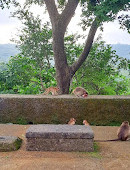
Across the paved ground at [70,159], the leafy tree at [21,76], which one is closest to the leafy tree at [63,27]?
the leafy tree at [21,76]

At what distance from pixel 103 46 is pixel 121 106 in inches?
262

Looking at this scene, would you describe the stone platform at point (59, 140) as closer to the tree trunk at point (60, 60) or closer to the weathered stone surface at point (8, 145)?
the weathered stone surface at point (8, 145)

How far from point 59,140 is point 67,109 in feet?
9.90

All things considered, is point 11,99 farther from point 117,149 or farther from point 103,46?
point 103,46

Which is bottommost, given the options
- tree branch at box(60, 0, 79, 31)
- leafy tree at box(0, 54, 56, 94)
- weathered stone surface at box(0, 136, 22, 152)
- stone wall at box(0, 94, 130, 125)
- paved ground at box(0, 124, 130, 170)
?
paved ground at box(0, 124, 130, 170)

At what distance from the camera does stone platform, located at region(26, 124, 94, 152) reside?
5.30 metres

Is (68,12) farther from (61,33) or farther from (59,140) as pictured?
(59,140)

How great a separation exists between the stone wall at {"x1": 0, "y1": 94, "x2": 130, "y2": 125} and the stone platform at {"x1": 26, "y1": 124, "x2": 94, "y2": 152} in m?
2.93

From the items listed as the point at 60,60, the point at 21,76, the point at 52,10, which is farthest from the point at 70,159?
the point at 21,76

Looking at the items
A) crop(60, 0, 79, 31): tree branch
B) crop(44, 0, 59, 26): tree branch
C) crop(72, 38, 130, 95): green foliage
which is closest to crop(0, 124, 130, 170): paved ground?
crop(60, 0, 79, 31): tree branch

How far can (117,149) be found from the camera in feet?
17.9

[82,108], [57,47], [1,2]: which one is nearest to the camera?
[82,108]

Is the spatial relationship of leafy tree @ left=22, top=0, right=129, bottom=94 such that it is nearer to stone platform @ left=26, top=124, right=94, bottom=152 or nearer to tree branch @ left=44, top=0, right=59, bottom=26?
tree branch @ left=44, top=0, right=59, bottom=26

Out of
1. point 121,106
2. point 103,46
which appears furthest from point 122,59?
point 121,106
